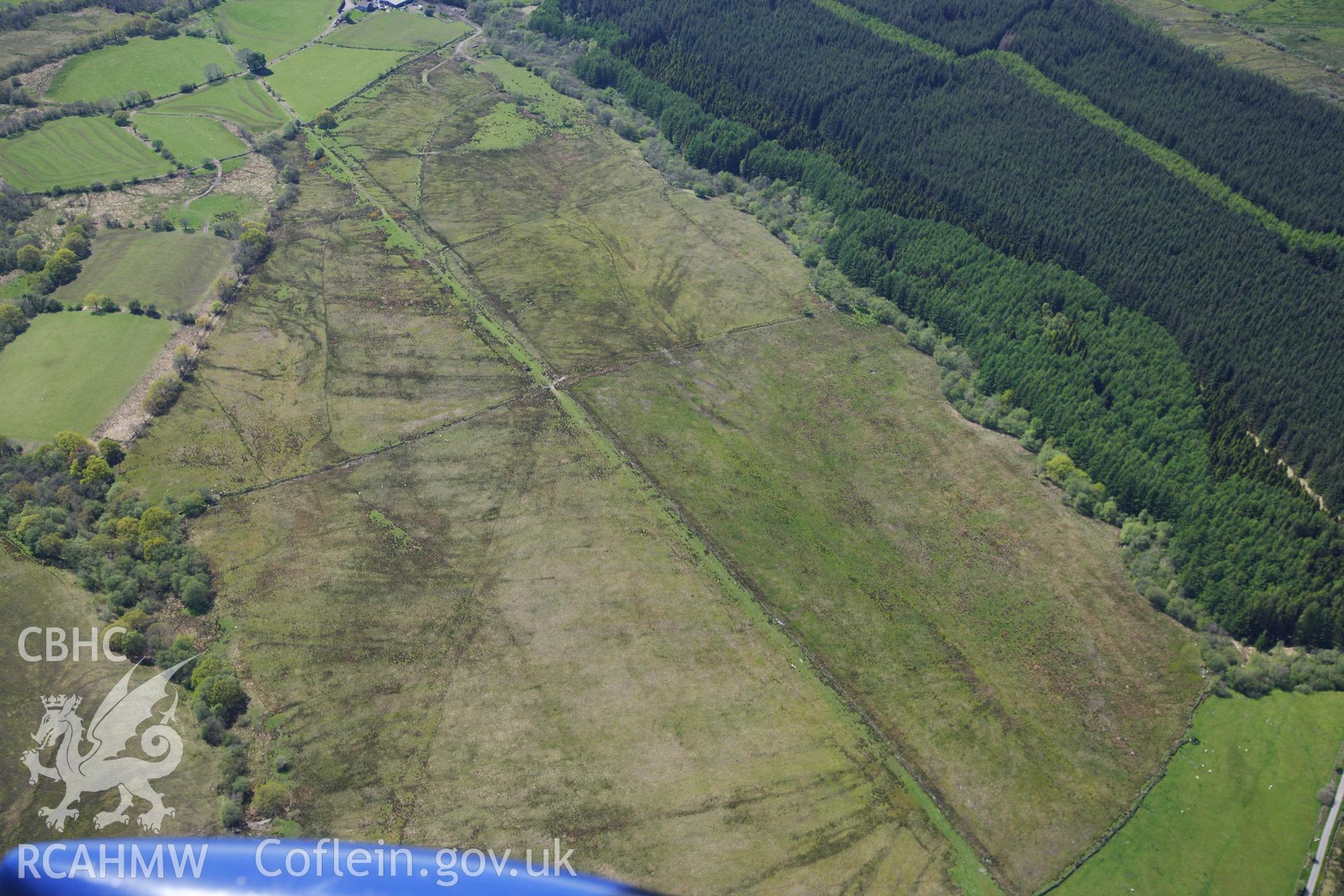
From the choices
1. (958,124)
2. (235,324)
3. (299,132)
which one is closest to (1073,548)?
(958,124)

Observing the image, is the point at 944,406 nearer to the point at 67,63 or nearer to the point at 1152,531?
the point at 1152,531

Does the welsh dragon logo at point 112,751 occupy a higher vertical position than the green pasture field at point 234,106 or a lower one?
lower

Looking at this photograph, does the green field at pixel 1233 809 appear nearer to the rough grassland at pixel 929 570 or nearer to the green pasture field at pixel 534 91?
the rough grassland at pixel 929 570

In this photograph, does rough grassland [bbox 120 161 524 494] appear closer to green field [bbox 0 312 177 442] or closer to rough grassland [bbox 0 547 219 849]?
green field [bbox 0 312 177 442]

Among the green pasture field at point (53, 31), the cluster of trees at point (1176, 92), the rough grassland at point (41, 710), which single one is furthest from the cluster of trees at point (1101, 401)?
the green pasture field at point (53, 31)

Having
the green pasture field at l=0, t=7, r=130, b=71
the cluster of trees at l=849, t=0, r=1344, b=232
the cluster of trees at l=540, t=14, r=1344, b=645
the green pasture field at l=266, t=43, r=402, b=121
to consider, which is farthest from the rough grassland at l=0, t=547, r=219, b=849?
the cluster of trees at l=849, t=0, r=1344, b=232

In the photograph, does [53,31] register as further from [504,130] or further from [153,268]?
[153,268]
